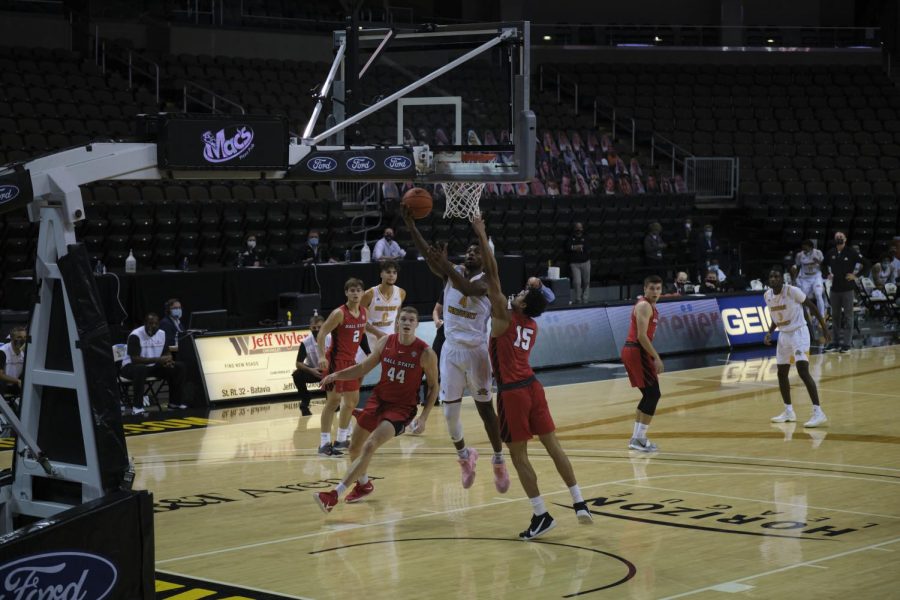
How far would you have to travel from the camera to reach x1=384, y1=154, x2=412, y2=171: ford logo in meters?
10.1

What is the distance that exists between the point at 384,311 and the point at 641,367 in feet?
9.73

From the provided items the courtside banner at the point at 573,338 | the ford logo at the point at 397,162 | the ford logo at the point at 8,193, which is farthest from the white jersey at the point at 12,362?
the courtside banner at the point at 573,338

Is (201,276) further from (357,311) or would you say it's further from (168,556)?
(168,556)

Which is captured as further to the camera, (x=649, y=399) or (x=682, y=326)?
(x=682, y=326)

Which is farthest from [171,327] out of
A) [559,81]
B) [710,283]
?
[559,81]

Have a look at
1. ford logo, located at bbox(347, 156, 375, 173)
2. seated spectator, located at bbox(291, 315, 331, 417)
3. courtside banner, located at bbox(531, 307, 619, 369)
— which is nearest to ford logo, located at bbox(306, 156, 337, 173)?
ford logo, located at bbox(347, 156, 375, 173)

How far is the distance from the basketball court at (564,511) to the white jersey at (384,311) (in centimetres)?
127

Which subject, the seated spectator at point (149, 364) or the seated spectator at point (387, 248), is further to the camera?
the seated spectator at point (387, 248)

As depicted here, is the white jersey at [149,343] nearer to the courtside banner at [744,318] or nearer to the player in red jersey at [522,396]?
the player in red jersey at [522,396]

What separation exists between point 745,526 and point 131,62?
1971cm

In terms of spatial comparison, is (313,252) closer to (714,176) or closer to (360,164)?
(360,164)

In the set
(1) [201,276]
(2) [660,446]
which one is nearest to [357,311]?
(2) [660,446]

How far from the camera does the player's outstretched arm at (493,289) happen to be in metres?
9.46

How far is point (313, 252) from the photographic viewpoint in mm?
21672
